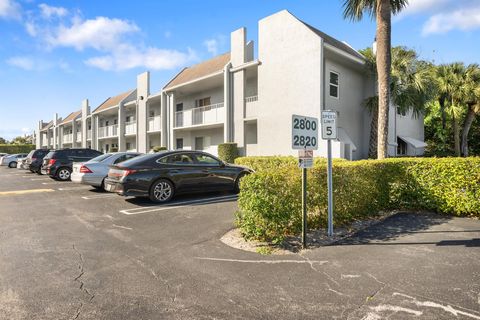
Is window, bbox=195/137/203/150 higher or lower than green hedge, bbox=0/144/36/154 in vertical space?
lower

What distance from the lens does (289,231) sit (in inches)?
228

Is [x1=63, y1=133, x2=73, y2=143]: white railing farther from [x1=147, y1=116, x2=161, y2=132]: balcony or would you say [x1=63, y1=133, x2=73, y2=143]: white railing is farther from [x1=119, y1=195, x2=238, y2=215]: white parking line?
[x1=119, y1=195, x2=238, y2=215]: white parking line

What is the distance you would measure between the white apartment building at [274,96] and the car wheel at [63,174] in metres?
8.50

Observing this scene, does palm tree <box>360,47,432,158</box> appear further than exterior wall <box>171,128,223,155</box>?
No

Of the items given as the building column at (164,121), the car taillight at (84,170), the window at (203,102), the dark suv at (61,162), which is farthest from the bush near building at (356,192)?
the building column at (164,121)

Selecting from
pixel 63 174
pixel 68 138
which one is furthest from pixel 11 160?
pixel 63 174

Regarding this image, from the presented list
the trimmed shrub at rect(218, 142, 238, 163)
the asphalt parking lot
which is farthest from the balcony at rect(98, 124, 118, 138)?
the asphalt parking lot

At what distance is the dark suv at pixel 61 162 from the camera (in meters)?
15.6

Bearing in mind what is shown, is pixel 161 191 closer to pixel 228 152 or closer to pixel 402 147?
pixel 228 152

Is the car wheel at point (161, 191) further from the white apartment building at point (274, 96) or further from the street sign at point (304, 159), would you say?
the white apartment building at point (274, 96)

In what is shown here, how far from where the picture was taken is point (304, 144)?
532 cm

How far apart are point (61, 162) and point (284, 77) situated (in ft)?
39.9

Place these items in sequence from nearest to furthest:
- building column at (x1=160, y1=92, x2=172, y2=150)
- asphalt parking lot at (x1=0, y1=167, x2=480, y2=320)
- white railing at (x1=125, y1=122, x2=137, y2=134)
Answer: asphalt parking lot at (x1=0, y1=167, x2=480, y2=320)
building column at (x1=160, y1=92, x2=172, y2=150)
white railing at (x1=125, y1=122, x2=137, y2=134)

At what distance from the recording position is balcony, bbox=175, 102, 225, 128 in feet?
68.9
